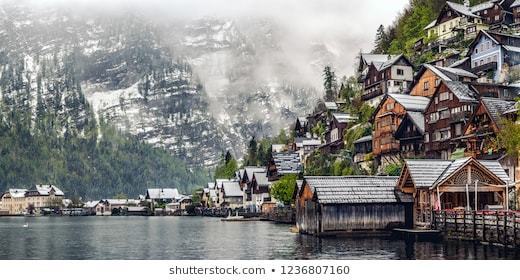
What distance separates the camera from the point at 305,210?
37125 millimetres

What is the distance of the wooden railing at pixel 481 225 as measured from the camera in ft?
84.2

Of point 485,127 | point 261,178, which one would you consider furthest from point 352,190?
point 261,178

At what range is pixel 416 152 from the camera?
4912cm

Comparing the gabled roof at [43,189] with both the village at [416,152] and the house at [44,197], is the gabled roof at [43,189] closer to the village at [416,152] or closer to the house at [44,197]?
the house at [44,197]

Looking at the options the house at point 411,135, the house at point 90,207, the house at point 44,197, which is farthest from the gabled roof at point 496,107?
the house at point 90,207

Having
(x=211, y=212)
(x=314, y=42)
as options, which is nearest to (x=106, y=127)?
(x=211, y=212)

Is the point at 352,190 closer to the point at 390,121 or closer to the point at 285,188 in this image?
the point at 390,121

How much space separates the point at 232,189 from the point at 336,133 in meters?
29.5

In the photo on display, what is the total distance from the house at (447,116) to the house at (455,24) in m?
20.8

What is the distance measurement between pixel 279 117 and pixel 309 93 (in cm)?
4882

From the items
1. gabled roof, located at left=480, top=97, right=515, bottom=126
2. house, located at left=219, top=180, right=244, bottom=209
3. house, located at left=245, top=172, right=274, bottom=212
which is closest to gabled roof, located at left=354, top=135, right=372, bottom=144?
gabled roof, located at left=480, top=97, right=515, bottom=126

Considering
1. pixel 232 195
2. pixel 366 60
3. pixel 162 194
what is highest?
pixel 366 60
